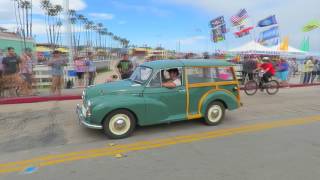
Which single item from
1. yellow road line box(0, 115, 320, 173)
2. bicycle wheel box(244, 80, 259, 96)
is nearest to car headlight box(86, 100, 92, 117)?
yellow road line box(0, 115, 320, 173)

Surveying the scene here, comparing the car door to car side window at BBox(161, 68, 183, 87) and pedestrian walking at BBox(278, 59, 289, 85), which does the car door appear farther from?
pedestrian walking at BBox(278, 59, 289, 85)

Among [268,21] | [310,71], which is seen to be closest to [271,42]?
[268,21]

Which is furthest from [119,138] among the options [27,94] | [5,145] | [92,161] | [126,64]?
[27,94]

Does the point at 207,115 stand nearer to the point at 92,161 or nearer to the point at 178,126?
the point at 178,126

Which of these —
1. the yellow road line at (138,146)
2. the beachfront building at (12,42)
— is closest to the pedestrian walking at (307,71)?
the yellow road line at (138,146)

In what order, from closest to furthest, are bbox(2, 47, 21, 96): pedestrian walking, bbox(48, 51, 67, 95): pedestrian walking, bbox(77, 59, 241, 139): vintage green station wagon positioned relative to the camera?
bbox(77, 59, 241, 139): vintage green station wagon, bbox(2, 47, 21, 96): pedestrian walking, bbox(48, 51, 67, 95): pedestrian walking

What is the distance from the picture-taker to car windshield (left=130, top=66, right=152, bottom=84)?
761 centimetres

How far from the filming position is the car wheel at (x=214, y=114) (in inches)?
316

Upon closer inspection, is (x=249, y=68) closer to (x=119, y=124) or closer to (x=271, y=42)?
(x=119, y=124)

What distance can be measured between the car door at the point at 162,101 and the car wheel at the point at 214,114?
659mm

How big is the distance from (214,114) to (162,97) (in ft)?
4.79

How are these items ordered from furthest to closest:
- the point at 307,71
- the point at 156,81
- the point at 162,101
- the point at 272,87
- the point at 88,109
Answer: the point at 307,71 < the point at 272,87 < the point at 156,81 < the point at 162,101 < the point at 88,109

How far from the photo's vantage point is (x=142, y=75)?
7.84 m

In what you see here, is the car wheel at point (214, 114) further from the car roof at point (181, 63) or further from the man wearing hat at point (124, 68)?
the man wearing hat at point (124, 68)
